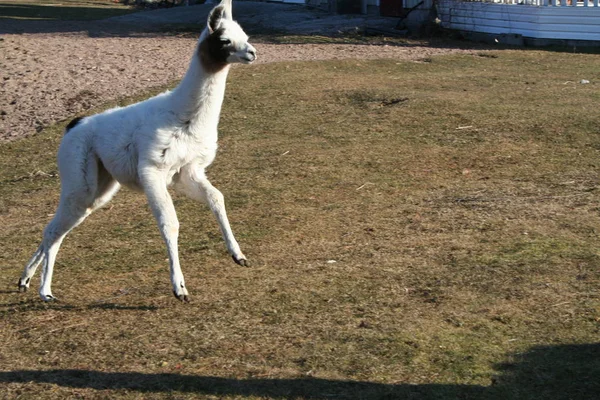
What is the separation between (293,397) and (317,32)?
17.9 m

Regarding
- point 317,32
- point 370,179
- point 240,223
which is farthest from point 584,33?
point 240,223

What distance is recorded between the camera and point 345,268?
6961mm

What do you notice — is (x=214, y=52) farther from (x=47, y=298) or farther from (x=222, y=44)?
(x=47, y=298)

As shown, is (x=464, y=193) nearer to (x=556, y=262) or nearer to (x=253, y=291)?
(x=556, y=262)

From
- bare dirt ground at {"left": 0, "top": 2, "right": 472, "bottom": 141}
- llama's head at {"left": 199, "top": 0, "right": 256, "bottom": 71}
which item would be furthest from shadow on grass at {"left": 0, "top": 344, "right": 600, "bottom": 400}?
bare dirt ground at {"left": 0, "top": 2, "right": 472, "bottom": 141}

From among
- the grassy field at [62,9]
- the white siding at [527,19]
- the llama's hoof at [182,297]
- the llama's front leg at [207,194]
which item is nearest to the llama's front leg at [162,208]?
the llama's hoof at [182,297]

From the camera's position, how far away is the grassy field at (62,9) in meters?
30.3

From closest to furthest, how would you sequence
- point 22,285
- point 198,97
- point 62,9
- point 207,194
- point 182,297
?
1. point 182,297
2. point 198,97
3. point 207,194
4. point 22,285
5. point 62,9

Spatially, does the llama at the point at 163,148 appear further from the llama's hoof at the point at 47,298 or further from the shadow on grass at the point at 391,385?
the shadow on grass at the point at 391,385

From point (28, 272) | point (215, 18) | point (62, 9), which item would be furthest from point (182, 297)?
point (62, 9)

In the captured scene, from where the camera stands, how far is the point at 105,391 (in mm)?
5008

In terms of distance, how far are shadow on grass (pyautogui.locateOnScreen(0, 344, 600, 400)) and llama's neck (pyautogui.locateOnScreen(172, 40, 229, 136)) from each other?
6.26 ft

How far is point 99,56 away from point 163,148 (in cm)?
1262

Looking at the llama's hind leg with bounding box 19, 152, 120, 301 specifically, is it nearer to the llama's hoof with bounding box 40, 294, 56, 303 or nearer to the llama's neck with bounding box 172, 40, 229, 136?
the llama's hoof with bounding box 40, 294, 56, 303
